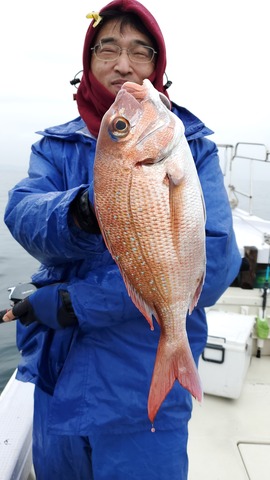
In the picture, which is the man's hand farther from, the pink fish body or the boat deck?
the boat deck

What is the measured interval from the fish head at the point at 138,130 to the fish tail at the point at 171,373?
63cm

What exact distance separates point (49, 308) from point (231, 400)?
104 inches

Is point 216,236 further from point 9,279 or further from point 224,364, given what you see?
point 9,279

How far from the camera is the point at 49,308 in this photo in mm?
1650

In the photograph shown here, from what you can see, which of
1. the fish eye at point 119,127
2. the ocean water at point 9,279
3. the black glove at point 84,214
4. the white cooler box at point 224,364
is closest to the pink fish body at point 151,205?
the fish eye at point 119,127

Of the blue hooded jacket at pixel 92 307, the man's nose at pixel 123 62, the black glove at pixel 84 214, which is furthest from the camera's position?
the man's nose at pixel 123 62

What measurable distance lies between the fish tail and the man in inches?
11.6

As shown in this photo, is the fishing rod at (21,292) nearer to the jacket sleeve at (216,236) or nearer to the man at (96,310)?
the man at (96,310)

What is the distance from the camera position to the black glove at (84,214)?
1326 mm

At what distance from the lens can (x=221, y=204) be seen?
1638 mm

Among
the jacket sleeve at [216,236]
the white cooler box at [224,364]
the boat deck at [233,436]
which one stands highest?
the jacket sleeve at [216,236]

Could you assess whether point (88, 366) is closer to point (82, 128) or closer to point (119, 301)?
point (119, 301)

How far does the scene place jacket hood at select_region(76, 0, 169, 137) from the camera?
1772 millimetres

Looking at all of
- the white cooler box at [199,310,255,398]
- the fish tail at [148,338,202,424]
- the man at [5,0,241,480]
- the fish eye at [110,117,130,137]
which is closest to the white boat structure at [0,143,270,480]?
the white cooler box at [199,310,255,398]
